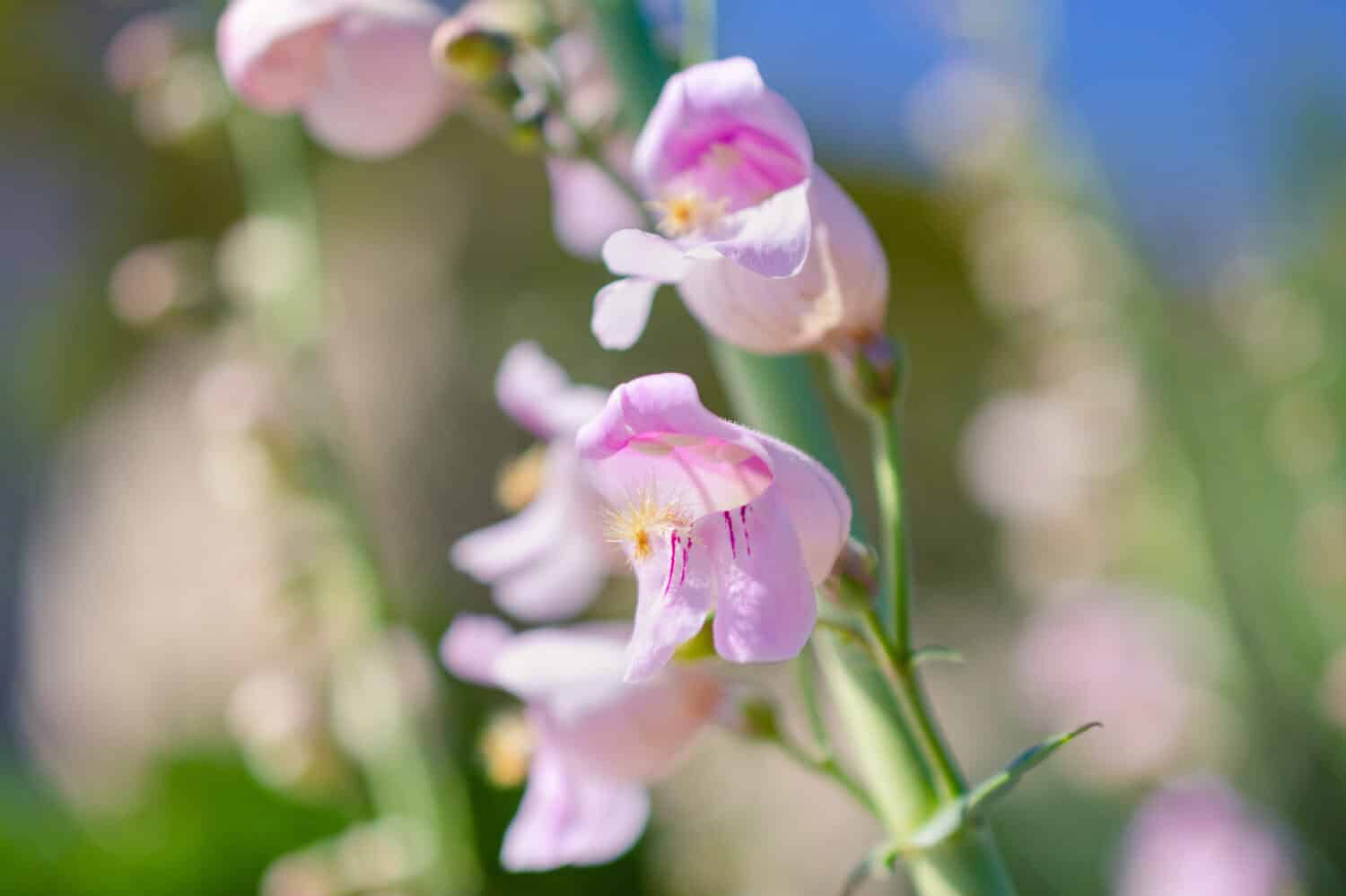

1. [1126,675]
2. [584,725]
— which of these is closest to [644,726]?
[584,725]

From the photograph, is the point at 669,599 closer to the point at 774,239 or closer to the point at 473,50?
the point at 774,239

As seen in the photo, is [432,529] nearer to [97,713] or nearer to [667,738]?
[97,713]

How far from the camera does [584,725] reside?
1.57ft

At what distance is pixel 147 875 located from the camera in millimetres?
1975

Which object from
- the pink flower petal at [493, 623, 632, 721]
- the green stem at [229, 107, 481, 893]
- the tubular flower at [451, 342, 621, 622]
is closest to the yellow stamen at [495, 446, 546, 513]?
the tubular flower at [451, 342, 621, 622]

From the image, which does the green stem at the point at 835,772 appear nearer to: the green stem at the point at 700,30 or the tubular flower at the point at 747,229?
the tubular flower at the point at 747,229

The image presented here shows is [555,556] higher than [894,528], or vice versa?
[894,528]

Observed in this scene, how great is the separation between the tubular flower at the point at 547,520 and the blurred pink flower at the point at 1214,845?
798mm

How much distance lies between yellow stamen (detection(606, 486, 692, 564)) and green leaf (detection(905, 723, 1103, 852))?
11cm

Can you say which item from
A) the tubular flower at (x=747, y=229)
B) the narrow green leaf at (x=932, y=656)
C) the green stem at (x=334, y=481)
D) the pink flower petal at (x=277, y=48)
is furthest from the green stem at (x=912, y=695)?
the green stem at (x=334, y=481)

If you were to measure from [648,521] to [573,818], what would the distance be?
17cm

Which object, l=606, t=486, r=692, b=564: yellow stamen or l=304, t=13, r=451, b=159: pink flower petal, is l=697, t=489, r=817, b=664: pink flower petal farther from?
l=304, t=13, r=451, b=159: pink flower petal

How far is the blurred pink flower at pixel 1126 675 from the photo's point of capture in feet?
4.23

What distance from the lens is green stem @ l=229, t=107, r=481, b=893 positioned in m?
0.86
